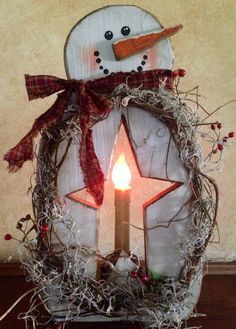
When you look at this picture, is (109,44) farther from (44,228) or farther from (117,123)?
(44,228)

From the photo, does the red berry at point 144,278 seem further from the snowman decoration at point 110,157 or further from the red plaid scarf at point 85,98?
the red plaid scarf at point 85,98

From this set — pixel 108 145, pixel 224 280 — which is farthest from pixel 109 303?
pixel 224 280

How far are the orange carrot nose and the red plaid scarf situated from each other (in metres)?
0.03

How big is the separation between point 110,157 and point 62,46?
14.7 inches

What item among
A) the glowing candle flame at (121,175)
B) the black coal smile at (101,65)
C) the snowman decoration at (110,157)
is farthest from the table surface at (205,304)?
the black coal smile at (101,65)

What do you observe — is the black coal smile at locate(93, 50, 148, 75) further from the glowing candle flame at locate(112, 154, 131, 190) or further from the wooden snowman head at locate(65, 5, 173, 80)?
the glowing candle flame at locate(112, 154, 131, 190)

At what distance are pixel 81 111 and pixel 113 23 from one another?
14 centimetres

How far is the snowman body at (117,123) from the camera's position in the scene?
0.64m

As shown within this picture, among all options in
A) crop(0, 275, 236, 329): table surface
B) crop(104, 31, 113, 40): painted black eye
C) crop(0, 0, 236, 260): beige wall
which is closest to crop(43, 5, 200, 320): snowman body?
crop(104, 31, 113, 40): painted black eye

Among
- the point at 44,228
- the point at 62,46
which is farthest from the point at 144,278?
the point at 62,46

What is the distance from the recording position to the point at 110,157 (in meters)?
0.64

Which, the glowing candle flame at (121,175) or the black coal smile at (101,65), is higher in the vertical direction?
the black coal smile at (101,65)

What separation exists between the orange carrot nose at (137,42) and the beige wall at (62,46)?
0.97 feet

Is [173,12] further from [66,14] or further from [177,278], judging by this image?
[177,278]
